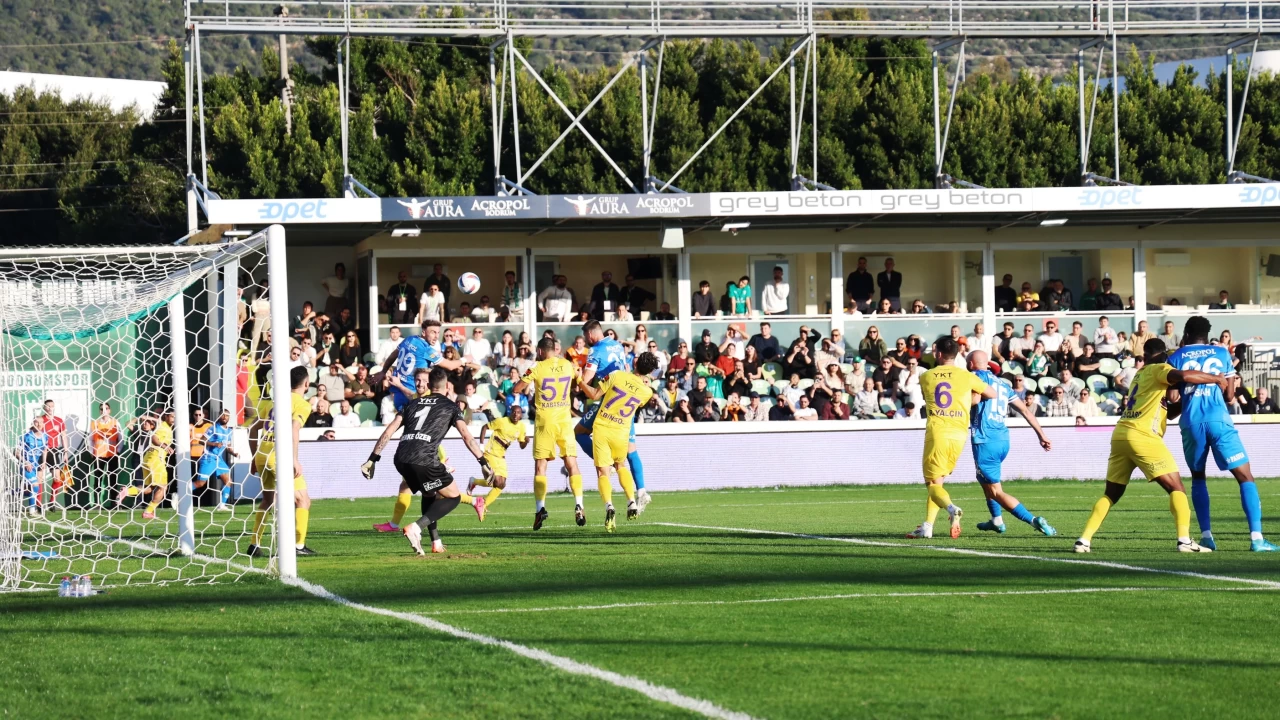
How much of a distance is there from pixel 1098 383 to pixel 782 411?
6.17 meters

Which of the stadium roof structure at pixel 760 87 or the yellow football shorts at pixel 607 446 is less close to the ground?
the stadium roof structure at pixel 760 87

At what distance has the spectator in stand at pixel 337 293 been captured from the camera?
2850cm

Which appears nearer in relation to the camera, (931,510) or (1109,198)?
(931,510)

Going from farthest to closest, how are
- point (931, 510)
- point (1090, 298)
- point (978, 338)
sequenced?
1. point (1090, 298)
2. point (978, 338)
3. point (931, 510)

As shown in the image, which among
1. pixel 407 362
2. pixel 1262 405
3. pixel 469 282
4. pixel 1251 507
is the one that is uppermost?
pixel 469 282

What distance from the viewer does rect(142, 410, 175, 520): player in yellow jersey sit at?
14992 millimetres

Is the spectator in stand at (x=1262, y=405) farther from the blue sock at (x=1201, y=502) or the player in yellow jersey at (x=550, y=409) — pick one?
the player in yellow jersey at (x=550, y=409)

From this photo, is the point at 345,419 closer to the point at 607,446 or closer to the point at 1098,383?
the point at 607,446

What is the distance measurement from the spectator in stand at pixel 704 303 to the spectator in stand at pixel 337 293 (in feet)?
22.1

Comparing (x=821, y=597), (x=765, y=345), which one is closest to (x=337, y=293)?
(x=765, y=345)

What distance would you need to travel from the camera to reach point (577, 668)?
6.53 m

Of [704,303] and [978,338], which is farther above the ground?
[704,303]

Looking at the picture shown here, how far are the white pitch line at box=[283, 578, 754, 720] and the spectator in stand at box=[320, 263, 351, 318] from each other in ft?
65.6

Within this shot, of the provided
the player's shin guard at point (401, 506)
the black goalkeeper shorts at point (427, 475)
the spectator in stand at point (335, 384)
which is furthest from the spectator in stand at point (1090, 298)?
the black goalkeeper shorts at point (427, 475)
